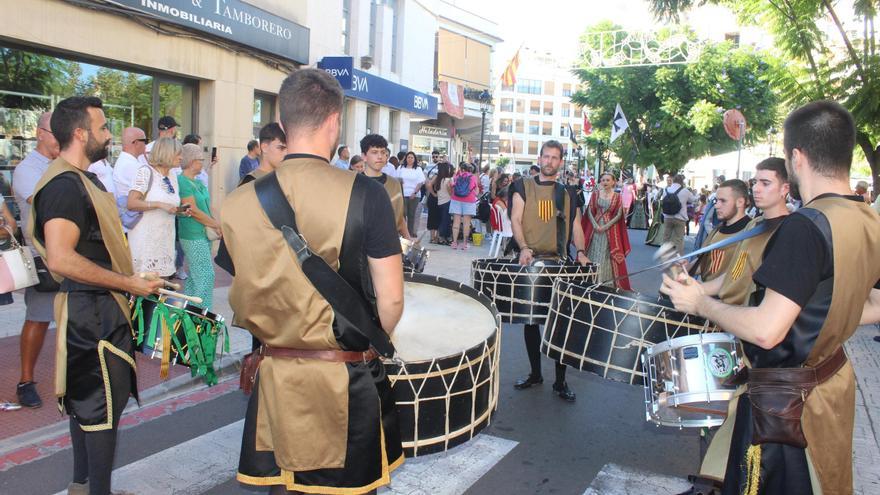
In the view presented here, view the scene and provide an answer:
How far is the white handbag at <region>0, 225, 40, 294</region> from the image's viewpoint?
388cm

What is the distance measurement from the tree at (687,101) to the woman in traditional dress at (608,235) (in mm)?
26708

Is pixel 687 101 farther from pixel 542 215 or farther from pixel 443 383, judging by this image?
pixel 443 383

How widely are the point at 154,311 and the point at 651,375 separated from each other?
2.49 metres

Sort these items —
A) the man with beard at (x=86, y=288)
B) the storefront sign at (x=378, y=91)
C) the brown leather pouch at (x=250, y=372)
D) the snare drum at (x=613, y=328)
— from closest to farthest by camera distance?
1. the brown leather pouch at (x=250, y=372)
2. the man with beard at (x=86, y=288)
3. the snare drum at (x=613, y=328)
4. the storefront sign at (x=378, y=91)

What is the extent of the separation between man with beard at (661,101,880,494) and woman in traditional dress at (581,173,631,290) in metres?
6.28

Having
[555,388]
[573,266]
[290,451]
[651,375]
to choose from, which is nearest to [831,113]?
[651,375]

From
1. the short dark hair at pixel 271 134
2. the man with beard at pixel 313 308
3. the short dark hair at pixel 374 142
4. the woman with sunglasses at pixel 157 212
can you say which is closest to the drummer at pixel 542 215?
the short dark hair at pixel 374 142

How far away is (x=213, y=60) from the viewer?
12.1 metres

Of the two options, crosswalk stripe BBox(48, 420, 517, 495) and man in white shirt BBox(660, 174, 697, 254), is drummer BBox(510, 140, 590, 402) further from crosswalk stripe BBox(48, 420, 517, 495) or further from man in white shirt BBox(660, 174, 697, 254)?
man in white shirt BBox(660, 174, 697, 254)

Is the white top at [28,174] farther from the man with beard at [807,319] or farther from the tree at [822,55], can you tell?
the tree at [822,55]

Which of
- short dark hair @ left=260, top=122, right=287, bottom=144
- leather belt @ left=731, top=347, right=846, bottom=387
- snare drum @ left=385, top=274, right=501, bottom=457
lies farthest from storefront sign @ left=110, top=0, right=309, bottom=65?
leather belt @ left=731, top=347, right=846, bottom=387

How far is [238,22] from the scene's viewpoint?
12188mm

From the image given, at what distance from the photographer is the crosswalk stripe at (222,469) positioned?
12.7ft

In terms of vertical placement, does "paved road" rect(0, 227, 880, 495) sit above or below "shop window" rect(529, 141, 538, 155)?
below
